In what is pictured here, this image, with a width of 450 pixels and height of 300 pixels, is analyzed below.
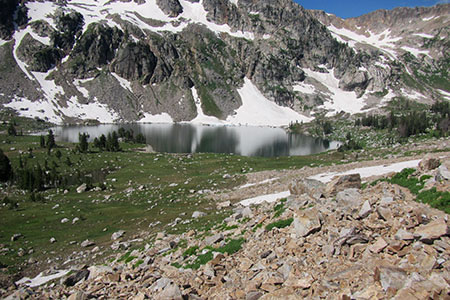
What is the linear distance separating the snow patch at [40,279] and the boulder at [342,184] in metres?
17.6

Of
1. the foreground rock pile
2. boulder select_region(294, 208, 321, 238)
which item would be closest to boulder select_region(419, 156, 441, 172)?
the foreground rock pile

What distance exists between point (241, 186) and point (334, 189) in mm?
21577

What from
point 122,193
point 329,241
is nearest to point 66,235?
point 122,193

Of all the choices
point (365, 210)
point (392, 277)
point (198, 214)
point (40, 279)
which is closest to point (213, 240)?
point (365, 210)

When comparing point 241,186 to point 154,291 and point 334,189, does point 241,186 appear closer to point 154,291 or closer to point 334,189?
point 334,189

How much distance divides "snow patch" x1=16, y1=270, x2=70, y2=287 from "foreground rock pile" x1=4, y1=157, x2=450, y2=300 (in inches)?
122

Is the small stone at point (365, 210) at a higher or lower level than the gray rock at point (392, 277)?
higher

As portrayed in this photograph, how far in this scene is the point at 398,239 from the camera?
867 centimetres

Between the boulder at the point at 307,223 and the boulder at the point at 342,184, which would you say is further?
the boulder at the point at 342,184

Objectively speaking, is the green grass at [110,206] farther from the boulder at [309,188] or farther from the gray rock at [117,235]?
the boulder at [309,188]

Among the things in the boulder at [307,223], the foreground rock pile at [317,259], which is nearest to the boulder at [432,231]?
the foreground rock pile at [317,259]

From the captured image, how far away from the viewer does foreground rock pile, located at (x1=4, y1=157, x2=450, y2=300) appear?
24.7 feet

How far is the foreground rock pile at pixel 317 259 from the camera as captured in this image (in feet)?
24.7

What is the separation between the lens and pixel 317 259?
9.55 metres
